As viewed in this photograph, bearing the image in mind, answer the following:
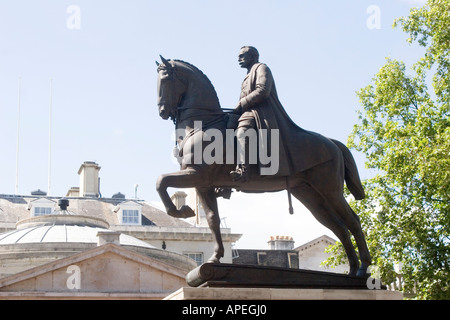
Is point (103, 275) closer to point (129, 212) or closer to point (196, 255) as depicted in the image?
point (196, 255)

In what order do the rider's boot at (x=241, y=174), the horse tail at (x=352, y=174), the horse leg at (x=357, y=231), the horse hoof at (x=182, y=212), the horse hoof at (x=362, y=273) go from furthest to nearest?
1. the horse tail at (x=352, y=174)
2. the horse leg at (x=357, y=231)
3. the horse hoof at (x=362, y=273)
4. the horse hoof at (x=182, y=212)
5. the rider's boot at (x=241, y=174)

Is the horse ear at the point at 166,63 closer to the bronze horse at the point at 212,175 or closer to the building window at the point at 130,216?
the bronze horse at the point at 212,175

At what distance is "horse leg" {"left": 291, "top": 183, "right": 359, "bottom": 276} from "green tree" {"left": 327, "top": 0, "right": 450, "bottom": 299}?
18831 millimetres

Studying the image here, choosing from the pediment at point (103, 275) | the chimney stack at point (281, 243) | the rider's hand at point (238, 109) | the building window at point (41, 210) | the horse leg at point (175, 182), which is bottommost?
the horse leg at point (175, 182)

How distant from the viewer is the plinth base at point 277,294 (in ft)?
52.2

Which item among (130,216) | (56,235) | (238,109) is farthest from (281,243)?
(238,109)

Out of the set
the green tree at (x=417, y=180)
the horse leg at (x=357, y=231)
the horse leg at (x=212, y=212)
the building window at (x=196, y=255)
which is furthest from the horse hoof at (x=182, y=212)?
the building window at (x=196, y=255)

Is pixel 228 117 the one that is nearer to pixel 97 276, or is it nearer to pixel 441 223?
pixel 441 223

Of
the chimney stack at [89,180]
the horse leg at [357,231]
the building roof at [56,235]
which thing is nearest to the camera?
the horse leg at [357,231]

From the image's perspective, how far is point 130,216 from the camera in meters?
85.8

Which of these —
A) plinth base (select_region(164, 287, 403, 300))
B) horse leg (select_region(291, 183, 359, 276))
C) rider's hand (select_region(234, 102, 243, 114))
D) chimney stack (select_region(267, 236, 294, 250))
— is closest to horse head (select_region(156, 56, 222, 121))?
rider's hand (select_region(234, 102, 243, 114))

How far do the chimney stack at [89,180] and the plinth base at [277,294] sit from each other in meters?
75.5

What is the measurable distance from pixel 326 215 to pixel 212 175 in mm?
2498

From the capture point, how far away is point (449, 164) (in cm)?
3628
